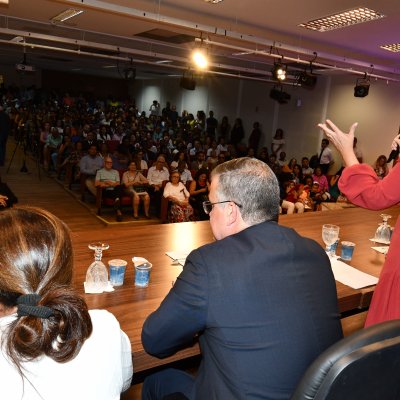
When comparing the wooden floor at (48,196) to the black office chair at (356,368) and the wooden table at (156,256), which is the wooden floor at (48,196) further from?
the black office chair at (356,368)

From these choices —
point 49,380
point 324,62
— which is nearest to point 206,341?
point 49,380

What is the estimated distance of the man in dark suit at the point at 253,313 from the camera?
998mm

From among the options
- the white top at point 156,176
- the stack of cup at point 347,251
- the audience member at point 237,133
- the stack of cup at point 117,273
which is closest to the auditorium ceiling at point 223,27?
the white top at point 156,176

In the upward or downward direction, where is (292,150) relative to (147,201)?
upward

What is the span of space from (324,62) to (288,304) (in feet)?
26.7

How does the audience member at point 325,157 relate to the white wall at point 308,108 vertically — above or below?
below

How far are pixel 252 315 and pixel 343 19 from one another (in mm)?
5229

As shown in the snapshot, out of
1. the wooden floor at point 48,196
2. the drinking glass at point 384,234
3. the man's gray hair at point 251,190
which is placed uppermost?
the man's gray hair at point 251,190

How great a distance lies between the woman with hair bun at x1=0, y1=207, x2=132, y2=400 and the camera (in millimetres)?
810

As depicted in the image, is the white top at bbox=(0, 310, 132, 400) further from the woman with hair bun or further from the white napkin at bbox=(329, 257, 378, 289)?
the white napkin at bbox=(329, 257, 378, 289)

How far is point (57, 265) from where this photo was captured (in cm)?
85

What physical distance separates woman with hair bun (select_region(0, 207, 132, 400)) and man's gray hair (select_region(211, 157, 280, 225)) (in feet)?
1.74

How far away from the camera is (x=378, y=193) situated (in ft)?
4.50

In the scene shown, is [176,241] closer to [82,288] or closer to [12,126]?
[82,288]
